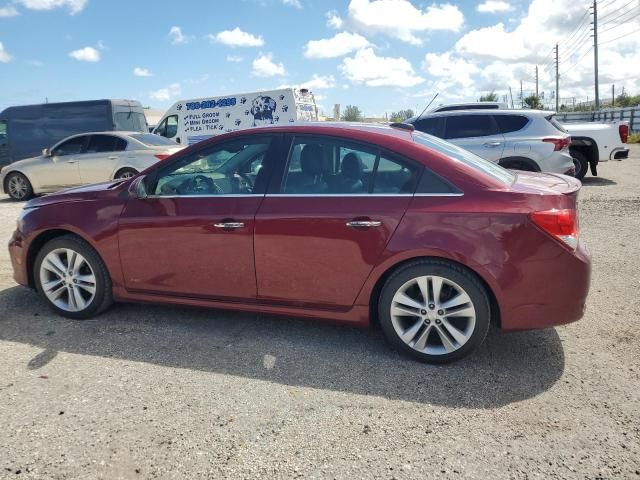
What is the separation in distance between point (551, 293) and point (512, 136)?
284 inches

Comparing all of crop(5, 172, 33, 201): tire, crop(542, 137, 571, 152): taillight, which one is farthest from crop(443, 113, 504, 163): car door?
crop(5, 172, 33, 201): tire

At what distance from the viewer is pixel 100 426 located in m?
2.77

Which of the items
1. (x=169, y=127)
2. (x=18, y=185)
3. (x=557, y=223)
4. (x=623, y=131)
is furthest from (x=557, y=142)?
(x=169, y=127)

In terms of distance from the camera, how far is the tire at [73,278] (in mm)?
4133

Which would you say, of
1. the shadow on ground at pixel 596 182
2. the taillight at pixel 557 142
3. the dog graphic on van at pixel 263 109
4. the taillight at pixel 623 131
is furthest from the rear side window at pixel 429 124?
the dog graphic on van at pixel 263 109

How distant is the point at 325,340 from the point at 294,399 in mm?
850

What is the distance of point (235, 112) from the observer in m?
15.7

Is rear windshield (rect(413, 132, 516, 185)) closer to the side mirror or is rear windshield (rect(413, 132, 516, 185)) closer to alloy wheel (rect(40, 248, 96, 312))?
the side mirror

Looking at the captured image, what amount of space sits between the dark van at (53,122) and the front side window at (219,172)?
13.0 m

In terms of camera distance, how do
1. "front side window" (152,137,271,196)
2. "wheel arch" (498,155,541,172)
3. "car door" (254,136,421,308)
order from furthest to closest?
"wheel arch" (498,155,541,172) → "front side window" (152,137,271,196) → "car door" (254,136,421,308)

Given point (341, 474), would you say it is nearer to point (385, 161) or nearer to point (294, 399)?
point (294, 399)

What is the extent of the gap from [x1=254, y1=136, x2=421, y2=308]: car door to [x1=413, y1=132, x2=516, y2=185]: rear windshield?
0.35 meters

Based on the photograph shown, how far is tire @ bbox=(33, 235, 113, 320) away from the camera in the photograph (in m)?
4.13

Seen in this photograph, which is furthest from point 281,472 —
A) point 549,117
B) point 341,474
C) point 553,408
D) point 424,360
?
point 549,117
